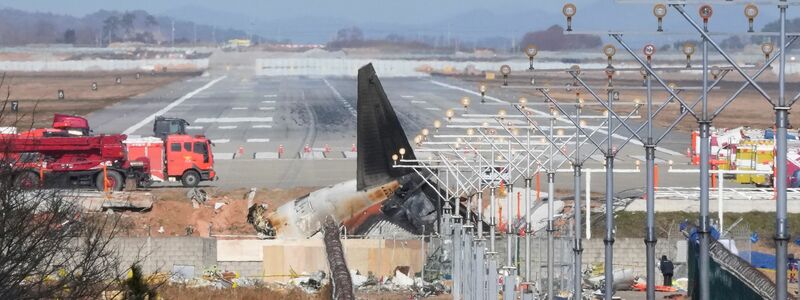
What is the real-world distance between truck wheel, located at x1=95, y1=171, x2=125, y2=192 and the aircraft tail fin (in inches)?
426

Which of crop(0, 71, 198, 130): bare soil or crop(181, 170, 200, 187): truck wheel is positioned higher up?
crop(0, 71, 198, 130): bare soil

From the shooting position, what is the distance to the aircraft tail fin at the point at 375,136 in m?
54.0

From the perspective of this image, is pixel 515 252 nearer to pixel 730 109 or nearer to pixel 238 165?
pixel 238 165

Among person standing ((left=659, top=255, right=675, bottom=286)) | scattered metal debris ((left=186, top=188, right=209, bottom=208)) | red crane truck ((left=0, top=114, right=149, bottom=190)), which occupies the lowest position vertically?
person standing ((left=659, top=255, right=675, bottom=286))

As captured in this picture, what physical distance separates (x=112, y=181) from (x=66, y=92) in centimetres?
9357

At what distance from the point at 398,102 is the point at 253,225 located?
72.8 meters

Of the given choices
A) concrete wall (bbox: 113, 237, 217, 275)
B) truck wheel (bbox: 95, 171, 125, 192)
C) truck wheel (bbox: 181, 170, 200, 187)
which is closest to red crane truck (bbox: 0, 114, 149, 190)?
truck wheel (bbox: 95, 171, 125, 192)

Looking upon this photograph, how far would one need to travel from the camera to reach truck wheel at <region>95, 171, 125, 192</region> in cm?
6306

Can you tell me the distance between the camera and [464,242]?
38.4m

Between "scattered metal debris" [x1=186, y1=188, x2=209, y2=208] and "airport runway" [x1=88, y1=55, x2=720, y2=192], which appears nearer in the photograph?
"scattered metal debris" [x1=186, y1=188, x2=209, y2=208]

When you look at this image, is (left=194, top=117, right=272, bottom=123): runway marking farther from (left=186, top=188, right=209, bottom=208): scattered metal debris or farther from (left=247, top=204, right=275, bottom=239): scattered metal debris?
(left=247, top=204, right=275, bottom=239): scattered metal debris

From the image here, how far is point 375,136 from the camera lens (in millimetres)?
55406

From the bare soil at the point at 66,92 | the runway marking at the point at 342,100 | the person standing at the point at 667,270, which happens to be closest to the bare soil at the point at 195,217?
the person standing at the point at 667,270

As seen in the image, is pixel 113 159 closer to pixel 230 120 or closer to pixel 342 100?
pixel 230 120
